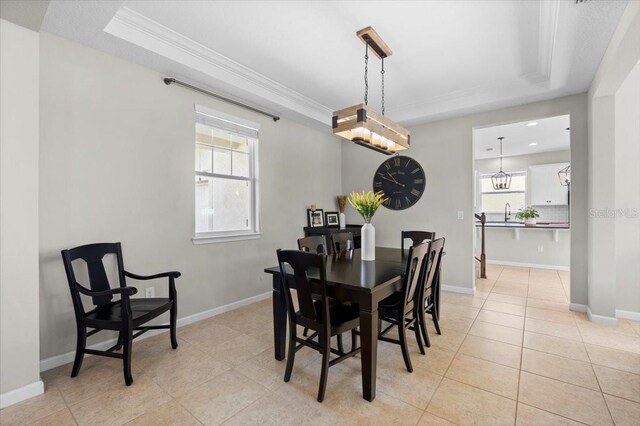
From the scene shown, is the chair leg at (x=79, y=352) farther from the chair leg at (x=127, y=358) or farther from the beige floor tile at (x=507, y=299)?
the beige floor tile at (x=507, y=299)

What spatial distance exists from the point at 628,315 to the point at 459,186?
231cm

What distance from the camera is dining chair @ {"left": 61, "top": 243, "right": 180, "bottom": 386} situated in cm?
203

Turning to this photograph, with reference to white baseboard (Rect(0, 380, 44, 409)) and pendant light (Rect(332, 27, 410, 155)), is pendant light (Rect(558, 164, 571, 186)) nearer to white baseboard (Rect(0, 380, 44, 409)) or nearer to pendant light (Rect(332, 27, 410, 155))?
pendant light (Rect(332, 27, 410, 155))

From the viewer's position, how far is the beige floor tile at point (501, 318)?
306 centimetres

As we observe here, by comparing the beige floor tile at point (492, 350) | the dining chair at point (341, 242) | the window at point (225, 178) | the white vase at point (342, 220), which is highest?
the window at point (225, 178)

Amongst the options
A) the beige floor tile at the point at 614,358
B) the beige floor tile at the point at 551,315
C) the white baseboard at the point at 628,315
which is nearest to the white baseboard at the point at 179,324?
the beige floor tile at the point at 551,315

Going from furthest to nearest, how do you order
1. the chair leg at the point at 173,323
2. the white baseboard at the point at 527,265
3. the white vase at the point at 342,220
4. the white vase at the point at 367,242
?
the white baseboard at the point at 527,265 < the white vase at the point at 342,220 < the white vase at the point at 367,242 < the chair leg at the point at 173,323

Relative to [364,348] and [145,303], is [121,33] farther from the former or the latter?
[364,348]

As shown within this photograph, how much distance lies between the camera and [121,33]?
2.33 meters

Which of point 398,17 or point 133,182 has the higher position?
point 398,17

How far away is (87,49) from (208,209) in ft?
5.86

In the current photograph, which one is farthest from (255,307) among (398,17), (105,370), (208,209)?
(398,17)

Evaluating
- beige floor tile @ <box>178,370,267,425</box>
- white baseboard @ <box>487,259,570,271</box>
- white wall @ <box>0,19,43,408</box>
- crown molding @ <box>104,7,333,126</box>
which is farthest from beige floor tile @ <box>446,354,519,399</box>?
white baseboard @ <box>487,259,570,271</box>

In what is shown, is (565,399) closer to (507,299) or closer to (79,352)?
(507,299)
